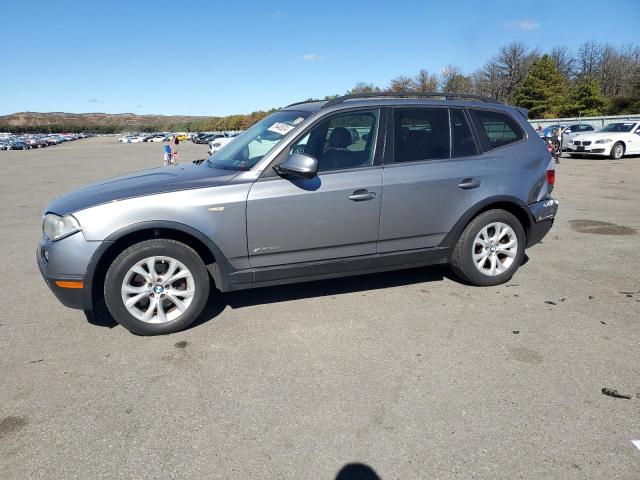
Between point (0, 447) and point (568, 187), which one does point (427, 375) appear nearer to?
point (0, 447)

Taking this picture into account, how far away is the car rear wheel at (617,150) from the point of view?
62.7ft

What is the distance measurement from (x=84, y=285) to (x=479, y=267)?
356 cm

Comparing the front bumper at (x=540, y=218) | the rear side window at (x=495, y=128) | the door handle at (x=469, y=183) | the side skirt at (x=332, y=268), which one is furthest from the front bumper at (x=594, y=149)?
the side skirt at (x=332, y=268)

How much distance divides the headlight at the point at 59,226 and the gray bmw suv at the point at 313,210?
0.01 meters

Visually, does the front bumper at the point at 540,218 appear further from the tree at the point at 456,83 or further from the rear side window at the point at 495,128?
the tree at the point at 456,83

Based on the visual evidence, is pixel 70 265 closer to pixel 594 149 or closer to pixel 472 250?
pixel 472 250

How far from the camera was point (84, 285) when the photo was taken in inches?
143

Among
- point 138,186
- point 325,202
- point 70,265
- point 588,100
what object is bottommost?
point 70,265

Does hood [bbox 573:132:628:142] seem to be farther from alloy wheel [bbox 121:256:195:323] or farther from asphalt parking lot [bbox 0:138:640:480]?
alloy wheel [bbox 121:256:195:323]

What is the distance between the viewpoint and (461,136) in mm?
4629

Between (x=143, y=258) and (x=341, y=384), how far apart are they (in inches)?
71.5

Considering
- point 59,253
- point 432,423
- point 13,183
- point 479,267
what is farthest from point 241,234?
point 13,183

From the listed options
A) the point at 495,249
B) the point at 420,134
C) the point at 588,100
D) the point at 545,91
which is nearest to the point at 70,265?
the point at 420,134

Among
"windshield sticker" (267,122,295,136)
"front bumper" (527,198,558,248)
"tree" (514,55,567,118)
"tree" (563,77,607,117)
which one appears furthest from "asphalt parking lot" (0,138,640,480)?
"tree" (514,55,567,118)
